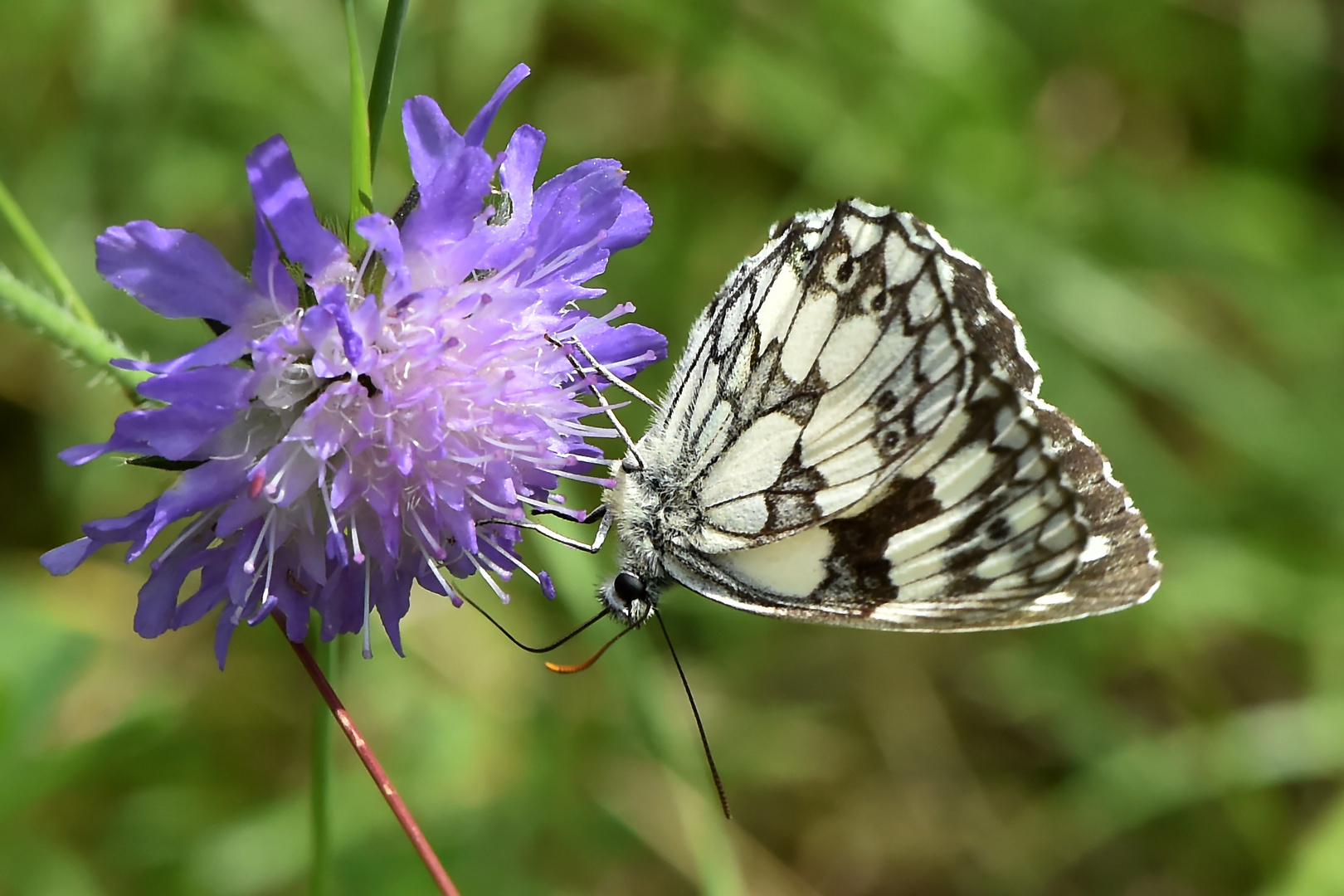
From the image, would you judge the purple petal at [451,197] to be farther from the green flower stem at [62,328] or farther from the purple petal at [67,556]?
the purple petal at [67,556]

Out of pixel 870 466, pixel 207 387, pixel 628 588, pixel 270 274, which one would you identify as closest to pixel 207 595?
pixel 207 387

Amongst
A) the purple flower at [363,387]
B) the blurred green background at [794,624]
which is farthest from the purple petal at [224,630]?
the blurred green background at [794,624]

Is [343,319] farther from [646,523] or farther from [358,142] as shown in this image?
[646,523]

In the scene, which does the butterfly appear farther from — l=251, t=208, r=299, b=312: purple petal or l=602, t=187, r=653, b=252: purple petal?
l=251, t=208, r=299, b=312: purple petal

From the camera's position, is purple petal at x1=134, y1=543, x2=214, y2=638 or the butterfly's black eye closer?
purple petal at x1=134, y1=543, x2=214, y2=638

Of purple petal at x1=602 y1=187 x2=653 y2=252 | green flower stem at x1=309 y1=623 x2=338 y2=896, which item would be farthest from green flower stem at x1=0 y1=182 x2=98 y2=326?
purple petal at x1=602 y1=187 x2=653 y2=252
